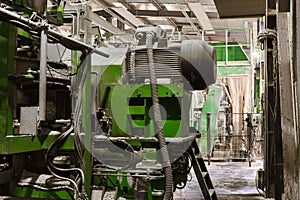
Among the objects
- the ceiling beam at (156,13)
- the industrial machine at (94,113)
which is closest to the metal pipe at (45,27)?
the industrial machine at (94,113)

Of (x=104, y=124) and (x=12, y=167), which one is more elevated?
(x=104, y=124)

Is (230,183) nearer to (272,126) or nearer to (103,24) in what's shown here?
(272,126)

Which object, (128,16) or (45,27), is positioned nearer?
(45,27)

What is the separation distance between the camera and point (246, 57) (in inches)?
374

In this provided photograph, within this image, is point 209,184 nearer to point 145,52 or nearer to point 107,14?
point 145,52

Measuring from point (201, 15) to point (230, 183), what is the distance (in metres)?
3.58

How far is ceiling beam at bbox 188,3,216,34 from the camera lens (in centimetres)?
663

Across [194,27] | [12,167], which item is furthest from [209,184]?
[194,27]

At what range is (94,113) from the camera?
9.59 ft

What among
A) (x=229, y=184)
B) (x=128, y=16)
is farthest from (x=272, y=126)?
(x=128, y=16)

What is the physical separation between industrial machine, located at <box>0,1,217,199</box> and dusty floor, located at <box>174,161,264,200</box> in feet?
3.43

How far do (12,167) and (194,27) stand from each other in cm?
672

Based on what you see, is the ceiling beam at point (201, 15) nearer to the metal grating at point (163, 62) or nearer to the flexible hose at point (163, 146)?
the metal grating at point (163, 62)

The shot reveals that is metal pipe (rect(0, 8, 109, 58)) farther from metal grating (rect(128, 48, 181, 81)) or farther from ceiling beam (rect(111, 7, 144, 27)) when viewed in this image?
ceiling beam (rect(111, 7, 144, 27))
